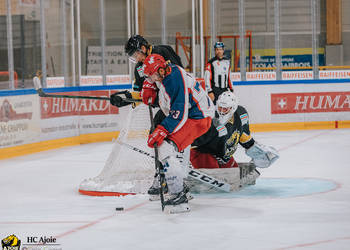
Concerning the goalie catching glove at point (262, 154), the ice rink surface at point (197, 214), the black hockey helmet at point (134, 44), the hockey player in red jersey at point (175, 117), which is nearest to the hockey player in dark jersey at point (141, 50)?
the black hockey helmet at point (134, 44)

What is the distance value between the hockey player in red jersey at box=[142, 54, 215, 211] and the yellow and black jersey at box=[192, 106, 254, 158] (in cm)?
51

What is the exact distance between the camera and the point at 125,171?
4.95 metres

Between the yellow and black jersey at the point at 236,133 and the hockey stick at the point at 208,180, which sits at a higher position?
the yellow and black jersey at the point at 236,133

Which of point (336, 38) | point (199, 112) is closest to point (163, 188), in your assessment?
point (199, 112)

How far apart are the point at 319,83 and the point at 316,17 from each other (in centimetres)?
104

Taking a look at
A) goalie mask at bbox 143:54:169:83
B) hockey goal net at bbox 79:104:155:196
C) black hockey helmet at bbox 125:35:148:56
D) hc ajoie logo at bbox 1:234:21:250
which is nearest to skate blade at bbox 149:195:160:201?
hockey goal net at bbox 79:104:155:196

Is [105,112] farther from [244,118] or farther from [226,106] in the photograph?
[226,106]

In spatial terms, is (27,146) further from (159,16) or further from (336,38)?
(336,38)

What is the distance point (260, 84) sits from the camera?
1022 centimetres

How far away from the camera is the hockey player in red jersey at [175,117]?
4.09m

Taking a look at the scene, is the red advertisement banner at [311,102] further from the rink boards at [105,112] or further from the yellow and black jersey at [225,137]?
the yellow and black jersey at [225,137]

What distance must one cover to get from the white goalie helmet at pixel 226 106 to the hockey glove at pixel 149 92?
539mm

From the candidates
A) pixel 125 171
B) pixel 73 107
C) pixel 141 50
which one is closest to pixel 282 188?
pixel 125 171

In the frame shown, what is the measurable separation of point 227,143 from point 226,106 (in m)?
0.28
